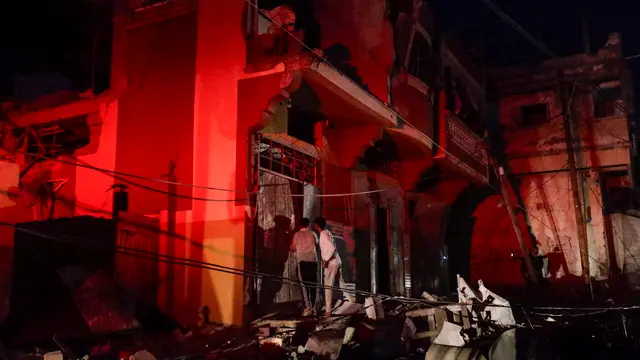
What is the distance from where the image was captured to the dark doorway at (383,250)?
609 inches

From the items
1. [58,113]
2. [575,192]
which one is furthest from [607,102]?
[58,113]

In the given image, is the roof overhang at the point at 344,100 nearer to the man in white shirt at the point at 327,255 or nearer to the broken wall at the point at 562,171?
the man in white shirt at the point at 327,255

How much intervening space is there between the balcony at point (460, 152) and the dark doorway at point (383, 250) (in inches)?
79.1

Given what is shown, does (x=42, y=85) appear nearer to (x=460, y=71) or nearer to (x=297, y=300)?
(x=297, y=300)

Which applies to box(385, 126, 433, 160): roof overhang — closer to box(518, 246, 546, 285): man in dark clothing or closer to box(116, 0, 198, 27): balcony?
box(116, 0, 198, 27): balcony

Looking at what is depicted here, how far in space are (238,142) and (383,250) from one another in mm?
6509

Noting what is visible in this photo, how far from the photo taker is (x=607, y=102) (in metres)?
22.1

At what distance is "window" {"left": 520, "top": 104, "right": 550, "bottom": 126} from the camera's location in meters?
23.0

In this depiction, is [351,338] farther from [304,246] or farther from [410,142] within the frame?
[410,142]

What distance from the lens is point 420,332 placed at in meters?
10.6

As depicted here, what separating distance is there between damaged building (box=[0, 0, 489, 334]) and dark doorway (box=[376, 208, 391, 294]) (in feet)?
0.16

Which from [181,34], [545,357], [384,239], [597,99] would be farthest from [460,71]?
[545,357]

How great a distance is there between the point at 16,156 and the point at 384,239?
858cm

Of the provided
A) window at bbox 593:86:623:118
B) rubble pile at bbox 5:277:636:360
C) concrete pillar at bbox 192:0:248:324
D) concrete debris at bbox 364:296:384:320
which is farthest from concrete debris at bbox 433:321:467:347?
window at bbox 593:86:623:118
